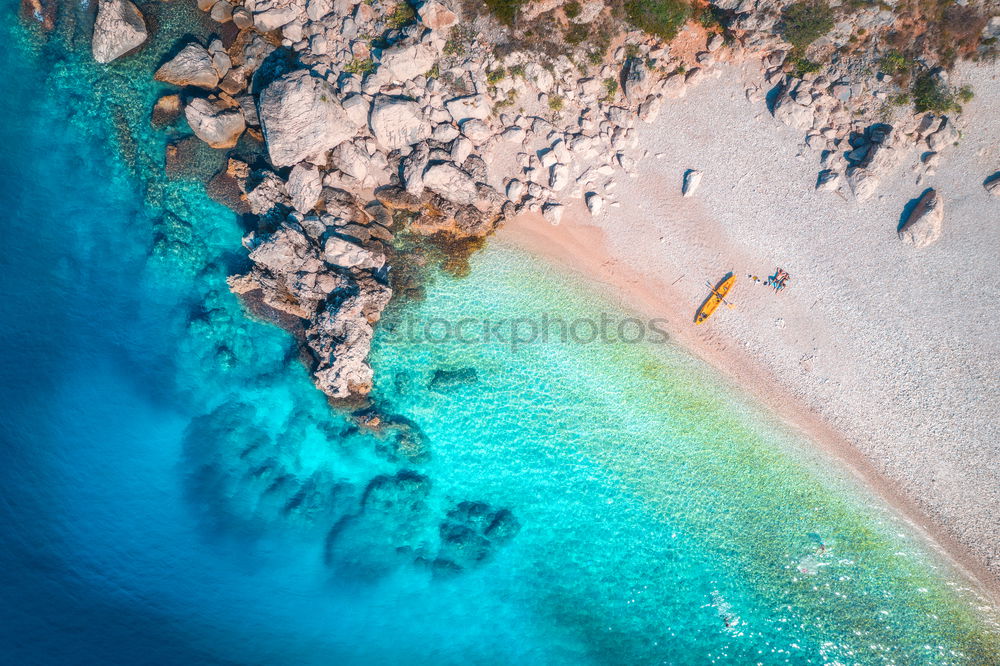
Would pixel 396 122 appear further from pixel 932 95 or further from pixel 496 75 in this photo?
pixel 932 95

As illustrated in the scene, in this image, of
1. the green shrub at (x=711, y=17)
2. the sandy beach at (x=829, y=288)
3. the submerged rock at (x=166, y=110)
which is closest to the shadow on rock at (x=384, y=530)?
the sandy beach at (x=829, y=288)

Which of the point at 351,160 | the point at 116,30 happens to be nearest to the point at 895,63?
the point at 351,160

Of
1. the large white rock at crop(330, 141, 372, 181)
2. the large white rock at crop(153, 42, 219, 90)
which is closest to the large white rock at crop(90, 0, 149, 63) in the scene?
the large white rock at crop(153, 42, 219, 90)

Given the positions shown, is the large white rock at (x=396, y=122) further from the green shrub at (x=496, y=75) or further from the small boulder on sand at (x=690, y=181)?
the small boulder on sand at (x=690, y=181)

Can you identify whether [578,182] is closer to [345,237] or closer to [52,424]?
[345,237]

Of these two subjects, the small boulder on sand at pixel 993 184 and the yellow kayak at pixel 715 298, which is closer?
the small boulder on sand at pixel 993 184

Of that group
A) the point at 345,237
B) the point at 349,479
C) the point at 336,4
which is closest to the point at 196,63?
the point at 336,4

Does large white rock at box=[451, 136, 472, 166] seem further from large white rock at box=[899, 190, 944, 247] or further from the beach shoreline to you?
large white rock at box=[899, 190, 944, 247]
